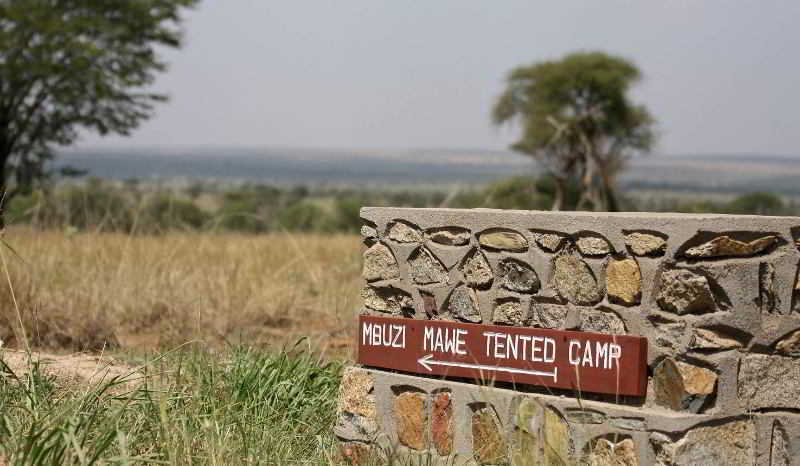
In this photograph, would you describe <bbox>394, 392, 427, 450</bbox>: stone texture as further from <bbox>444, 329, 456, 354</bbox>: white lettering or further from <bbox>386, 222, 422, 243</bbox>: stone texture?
<bbox>386, 222, 422, 243</bbox>: stone texture

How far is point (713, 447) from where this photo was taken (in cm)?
451

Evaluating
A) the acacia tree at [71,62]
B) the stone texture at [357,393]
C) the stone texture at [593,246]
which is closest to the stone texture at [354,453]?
the stone texture at [357,393]

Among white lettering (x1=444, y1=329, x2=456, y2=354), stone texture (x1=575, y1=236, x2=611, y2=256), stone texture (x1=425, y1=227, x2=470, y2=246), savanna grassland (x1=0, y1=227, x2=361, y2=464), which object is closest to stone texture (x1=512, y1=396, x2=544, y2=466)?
white lettering (x1=444, y1=329, x2=456, y2=354)

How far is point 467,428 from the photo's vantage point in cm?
513

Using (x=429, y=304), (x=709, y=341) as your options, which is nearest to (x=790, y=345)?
(x=709, y=341)

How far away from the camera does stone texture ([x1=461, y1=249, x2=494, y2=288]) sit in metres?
5.16

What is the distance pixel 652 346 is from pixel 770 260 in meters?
0.56

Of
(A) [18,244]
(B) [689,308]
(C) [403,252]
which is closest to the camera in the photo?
(B) [689,308]

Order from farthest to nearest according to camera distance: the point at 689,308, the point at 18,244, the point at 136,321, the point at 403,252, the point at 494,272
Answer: the point at 18,244 < the point at 136,321 < the point at 403,252 < the point at 494,272 < the point at 689,308

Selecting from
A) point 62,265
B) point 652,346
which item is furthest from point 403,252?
point 62,265

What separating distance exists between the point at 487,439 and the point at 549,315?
613 mm

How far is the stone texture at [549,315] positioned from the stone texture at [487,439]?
44cm

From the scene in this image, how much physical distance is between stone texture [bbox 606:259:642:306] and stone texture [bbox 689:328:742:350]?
0.88 ft

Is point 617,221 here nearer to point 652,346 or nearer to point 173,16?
point 652,346
